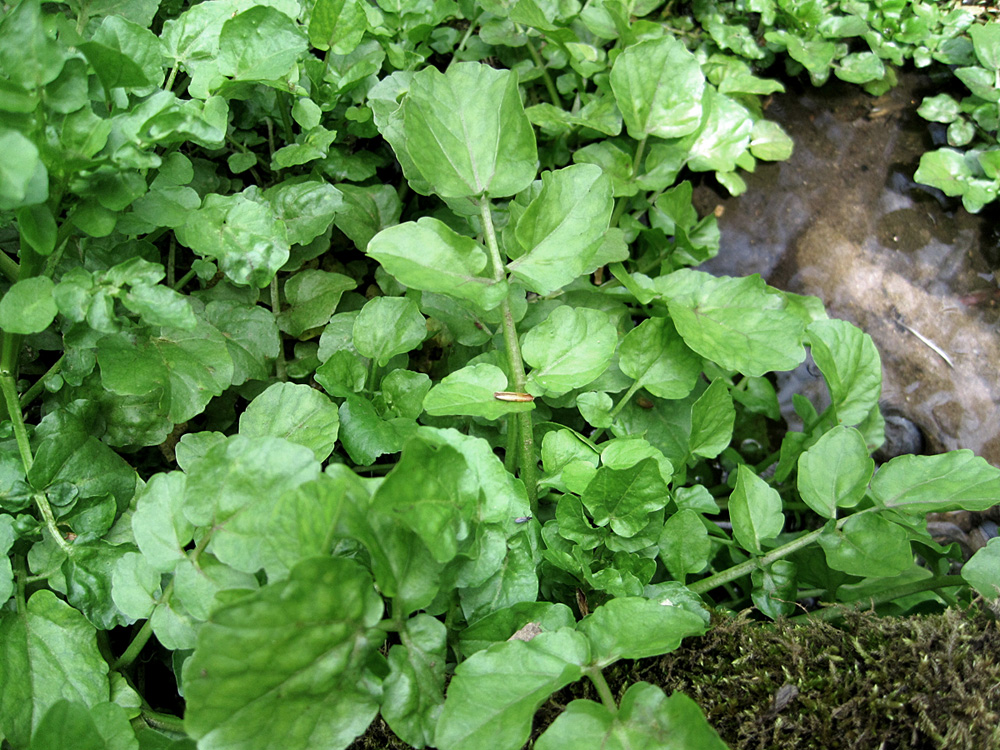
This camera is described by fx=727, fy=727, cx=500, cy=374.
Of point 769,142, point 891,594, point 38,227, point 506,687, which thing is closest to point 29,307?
point 38,227

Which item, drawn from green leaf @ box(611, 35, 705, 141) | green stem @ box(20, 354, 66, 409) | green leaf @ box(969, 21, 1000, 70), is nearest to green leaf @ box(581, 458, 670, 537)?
green leaf @ box(611, 35, 705, 141)

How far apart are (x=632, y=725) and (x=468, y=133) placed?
1028 mm

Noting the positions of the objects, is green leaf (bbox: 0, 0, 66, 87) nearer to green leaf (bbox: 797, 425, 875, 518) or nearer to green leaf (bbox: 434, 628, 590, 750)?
green leaf (bbox: 434, 628, 590, 750)

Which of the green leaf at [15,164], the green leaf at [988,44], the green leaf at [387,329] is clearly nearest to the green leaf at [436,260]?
the green leaf at [387,329]

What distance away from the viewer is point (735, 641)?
1261 mm

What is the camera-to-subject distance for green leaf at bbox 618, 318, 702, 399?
1.58 metres

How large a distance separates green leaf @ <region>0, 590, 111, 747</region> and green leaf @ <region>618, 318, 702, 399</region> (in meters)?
1.13

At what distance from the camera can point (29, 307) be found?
1.16 metres

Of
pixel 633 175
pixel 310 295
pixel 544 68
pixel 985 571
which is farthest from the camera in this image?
pixel 544 68

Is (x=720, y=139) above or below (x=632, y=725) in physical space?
above

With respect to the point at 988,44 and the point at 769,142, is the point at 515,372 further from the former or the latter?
the point at 988,44

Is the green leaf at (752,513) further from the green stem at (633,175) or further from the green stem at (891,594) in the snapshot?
the green stem at (633,175)

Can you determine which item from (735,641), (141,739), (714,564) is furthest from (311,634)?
(714,564)

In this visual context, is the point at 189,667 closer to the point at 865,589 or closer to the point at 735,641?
the point at 735,641
